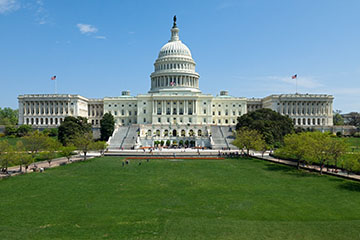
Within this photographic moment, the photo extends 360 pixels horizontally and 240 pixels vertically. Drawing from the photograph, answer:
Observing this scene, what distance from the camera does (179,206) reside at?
2253 centimetres

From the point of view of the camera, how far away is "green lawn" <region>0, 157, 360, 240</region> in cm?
1755

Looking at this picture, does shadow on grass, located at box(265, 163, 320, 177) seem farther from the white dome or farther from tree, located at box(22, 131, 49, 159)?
the white dome

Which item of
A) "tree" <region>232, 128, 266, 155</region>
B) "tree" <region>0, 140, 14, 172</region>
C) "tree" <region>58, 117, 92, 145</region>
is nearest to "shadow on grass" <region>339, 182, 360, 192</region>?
"tree" <region>232, 128, 266, 155</region>

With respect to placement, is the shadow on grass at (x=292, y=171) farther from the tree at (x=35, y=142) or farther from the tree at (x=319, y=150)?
the tree at (x=35, y=142)

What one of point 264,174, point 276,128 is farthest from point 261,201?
point 276,128

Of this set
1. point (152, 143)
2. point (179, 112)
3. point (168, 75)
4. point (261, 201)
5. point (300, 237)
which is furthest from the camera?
point (168, 75)

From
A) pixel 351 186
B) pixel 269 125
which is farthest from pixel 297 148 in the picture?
pixel 269 125

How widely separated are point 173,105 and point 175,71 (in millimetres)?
17451

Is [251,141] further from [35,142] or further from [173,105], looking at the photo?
[173,105]

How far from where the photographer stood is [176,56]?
12006 cm

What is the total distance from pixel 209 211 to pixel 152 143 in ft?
203

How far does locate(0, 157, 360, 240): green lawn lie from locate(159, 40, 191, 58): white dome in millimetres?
92699

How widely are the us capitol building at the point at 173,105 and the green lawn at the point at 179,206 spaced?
237 feet

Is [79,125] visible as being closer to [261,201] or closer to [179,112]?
[179,112]
